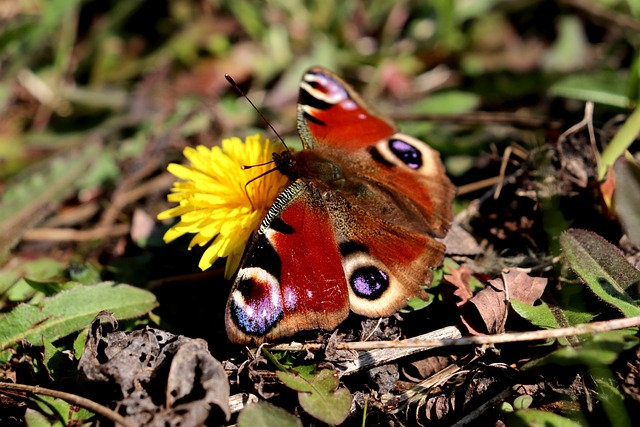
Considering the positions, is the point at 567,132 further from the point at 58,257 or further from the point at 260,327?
the point at 58,257

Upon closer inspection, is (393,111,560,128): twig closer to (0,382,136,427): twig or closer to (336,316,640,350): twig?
(336,316,640,350): twig

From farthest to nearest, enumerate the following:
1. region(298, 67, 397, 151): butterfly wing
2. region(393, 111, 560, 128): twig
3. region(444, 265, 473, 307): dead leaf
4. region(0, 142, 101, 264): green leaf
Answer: region(393, 111, 560, 128): twig
region(0, 142, 101, 264): green leaf
region(298, 67, 397, 151): butterfly wing
region(444, 265, 473, 307): dead leaf

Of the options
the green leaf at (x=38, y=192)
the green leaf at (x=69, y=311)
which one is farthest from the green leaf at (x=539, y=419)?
the green leaf at (x=38, y=192)

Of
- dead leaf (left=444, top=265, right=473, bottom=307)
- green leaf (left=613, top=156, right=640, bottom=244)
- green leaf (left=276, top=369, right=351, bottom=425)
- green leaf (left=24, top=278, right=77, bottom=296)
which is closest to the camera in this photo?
green leaf (left=276, top=369, right=351, bottom=425)

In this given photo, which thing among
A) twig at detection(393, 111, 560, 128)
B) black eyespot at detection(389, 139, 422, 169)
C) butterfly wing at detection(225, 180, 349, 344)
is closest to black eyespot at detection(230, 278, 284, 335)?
butterfly wing at detection(225, 180, 349, 344)

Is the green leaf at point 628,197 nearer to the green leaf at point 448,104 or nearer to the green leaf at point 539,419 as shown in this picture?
the green leaf at point 539,419

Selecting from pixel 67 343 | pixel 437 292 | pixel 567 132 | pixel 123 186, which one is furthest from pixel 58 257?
pixel 567 132
